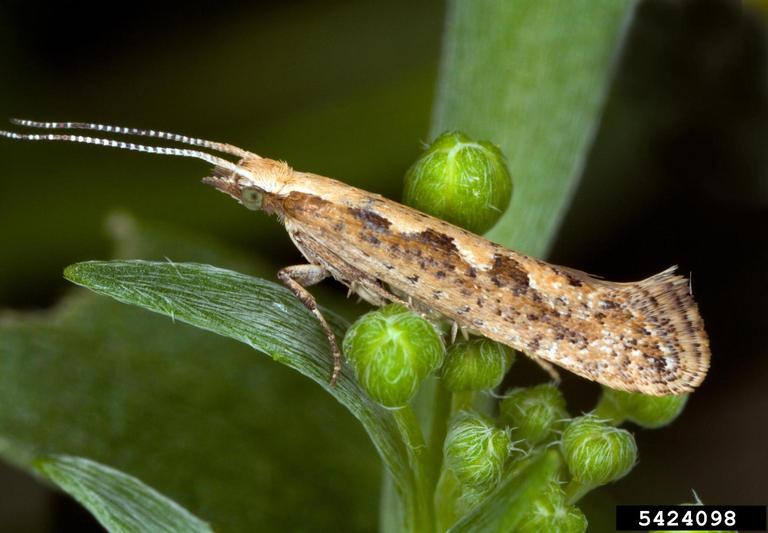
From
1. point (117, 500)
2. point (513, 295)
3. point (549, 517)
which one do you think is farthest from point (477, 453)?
point (117, 500)

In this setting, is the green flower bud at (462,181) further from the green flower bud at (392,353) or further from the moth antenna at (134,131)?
the moth antenna at (134,131)

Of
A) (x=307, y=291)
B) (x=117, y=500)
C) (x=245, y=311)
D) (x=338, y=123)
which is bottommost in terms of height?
(x=117, y=500)

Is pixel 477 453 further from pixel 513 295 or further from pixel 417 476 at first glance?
pixel 513 295

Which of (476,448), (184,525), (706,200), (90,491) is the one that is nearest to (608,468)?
(476,448)

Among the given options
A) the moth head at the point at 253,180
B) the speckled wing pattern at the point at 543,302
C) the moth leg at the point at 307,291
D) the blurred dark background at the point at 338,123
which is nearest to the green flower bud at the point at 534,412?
the speckled wing pattern at the point at 543,302

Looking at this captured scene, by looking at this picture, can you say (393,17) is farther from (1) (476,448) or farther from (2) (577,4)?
(1) (476,448)
